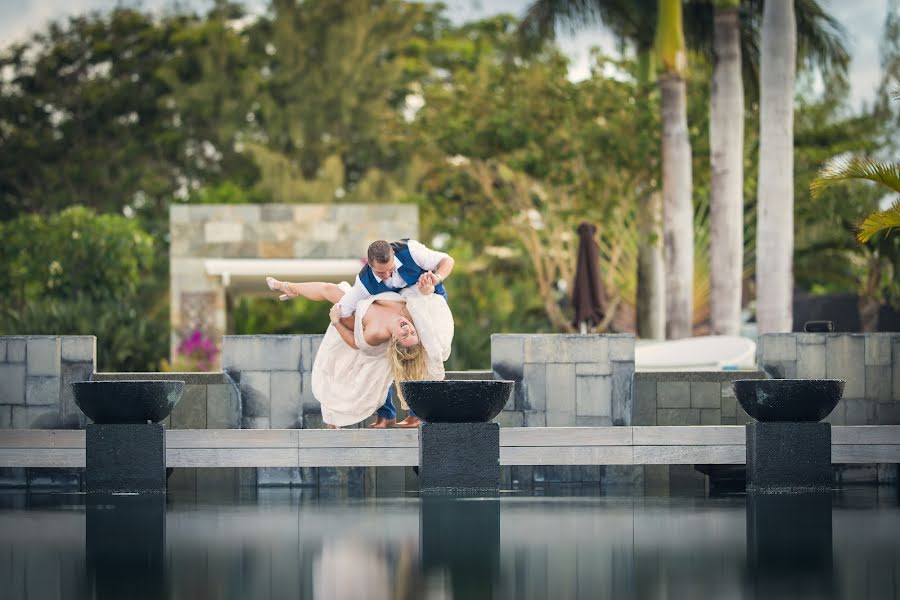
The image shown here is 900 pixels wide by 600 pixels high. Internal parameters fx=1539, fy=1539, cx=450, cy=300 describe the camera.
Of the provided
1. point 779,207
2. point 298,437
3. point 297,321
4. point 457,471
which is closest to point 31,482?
point 298,437

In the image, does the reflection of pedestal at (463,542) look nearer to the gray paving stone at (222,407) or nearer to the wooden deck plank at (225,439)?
the wooden deck plank at (225,439)

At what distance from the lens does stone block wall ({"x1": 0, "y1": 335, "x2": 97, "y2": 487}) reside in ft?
38.9

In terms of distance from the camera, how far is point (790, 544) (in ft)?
22.6

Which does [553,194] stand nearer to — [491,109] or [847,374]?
[491,109]

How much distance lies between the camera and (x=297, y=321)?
26.8 meters

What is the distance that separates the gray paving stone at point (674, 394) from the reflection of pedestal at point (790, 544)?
2.73 metres

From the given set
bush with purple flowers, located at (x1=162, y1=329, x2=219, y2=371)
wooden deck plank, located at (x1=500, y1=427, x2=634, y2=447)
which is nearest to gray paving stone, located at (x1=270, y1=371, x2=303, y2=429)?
wooden deck plank, located at (x1=500, y1=427, x2=634, y2=447)

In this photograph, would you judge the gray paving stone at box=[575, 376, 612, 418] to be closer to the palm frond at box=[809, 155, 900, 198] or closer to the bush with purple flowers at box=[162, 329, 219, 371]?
the palm frond at box=[809, 155, 900, 198]

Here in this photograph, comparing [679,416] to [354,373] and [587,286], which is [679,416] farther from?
[587,286]

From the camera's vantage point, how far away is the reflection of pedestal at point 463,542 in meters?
5.71

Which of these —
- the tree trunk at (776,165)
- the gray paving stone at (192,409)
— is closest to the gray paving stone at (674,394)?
the gray paving stone at (192,409)

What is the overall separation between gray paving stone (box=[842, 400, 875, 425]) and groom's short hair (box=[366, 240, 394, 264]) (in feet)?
13.5

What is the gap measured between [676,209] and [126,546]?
56.1ft

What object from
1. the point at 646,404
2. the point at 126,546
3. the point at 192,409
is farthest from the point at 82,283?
the point at 126,546
